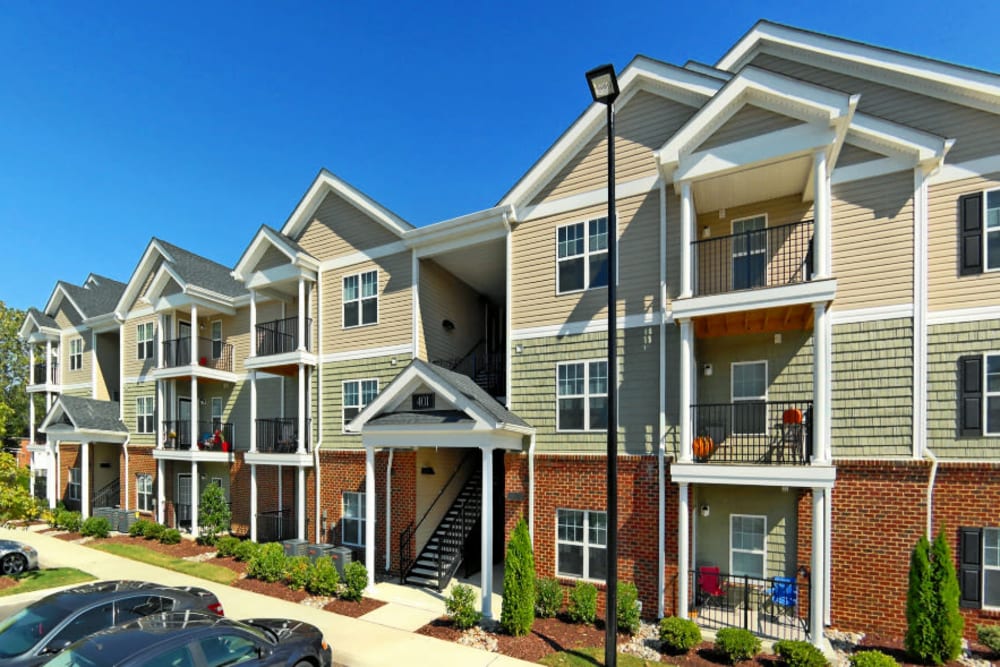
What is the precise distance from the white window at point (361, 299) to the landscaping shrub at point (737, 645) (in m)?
11.5

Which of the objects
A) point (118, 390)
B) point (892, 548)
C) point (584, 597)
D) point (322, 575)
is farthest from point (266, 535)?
point (892, 548)

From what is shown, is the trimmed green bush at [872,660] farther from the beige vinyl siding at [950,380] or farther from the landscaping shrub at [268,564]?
the landscaping shrub at [268,564]

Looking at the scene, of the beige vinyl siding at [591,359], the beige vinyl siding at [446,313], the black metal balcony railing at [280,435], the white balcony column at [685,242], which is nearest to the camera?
the white balcony column at [685,242]

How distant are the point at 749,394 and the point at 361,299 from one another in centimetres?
1095

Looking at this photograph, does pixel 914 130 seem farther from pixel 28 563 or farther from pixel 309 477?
pixel 28 563

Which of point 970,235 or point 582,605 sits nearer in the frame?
point 970,235

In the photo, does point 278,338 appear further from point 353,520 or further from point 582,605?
point 582,605

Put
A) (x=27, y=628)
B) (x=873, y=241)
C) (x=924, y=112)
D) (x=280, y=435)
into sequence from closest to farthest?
1. (x=27, y=628)
2. (x=873, y=241)
3. (x=924, y=112)
4. (x=280, y=435)

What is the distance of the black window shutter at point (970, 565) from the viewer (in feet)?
28.8

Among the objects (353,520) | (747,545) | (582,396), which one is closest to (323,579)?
(353,520)

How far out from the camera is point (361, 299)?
15.7 m

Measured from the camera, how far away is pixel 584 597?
10250mm

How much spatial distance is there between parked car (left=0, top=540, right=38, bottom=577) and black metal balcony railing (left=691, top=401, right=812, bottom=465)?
17470 millimetres

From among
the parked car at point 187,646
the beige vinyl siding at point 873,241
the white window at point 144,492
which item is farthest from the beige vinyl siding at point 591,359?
the white window at point 144,492
